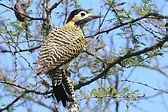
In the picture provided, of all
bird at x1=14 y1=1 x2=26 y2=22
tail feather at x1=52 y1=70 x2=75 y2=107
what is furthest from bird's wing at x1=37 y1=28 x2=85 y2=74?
bird at x1=14 y1=1 x2=26 y2=22

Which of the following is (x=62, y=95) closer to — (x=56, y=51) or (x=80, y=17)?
(x=56, y=51)

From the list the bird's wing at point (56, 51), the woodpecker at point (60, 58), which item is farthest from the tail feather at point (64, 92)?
the bird's wing at point (56, 51)

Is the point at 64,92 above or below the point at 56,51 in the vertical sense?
below

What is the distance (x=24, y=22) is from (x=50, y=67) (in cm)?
79

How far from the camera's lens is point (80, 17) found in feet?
18.3

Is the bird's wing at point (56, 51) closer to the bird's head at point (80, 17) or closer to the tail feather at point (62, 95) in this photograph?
the tail feather at point (62, 95)

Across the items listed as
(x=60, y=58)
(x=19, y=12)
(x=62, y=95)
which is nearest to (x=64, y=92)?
(x=62, y=95)

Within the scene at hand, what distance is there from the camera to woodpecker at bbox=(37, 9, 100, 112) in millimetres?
4801

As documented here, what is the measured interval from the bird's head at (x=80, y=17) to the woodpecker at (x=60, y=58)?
0.22m

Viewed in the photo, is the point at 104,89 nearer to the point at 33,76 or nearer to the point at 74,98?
the point at 74,98

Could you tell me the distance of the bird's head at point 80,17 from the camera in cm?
550

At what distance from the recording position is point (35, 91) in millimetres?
4594

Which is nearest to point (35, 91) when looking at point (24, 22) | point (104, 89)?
point (104, 89)

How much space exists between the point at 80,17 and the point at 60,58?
0.81 m
